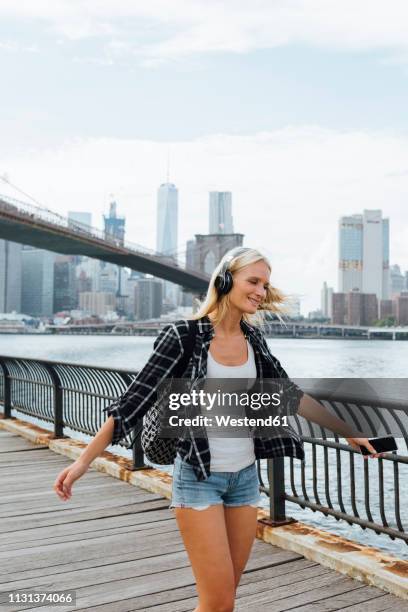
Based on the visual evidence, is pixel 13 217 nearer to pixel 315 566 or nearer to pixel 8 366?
pixel 8 366

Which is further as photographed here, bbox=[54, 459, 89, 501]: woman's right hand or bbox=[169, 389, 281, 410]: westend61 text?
bbox=[169, 389, 281, 410]: westend61 text

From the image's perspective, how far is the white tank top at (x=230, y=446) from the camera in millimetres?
2320

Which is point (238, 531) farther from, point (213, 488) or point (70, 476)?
point (70, 476)

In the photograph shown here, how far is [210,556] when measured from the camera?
222 centimetres

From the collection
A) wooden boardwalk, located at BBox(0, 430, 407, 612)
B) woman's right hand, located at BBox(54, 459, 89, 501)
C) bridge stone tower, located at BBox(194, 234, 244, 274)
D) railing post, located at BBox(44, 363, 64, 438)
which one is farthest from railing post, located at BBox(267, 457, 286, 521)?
bridge stone tower, located at BBox(194, 234, 244, 274)

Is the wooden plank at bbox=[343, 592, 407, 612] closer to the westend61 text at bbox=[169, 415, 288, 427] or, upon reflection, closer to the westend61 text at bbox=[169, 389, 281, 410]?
the westend61 text at bbox=[169, 415, 288, 427]

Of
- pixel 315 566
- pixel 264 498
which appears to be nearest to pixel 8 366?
pixel 264 498

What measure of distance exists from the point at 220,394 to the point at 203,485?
303mm

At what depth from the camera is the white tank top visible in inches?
91.4

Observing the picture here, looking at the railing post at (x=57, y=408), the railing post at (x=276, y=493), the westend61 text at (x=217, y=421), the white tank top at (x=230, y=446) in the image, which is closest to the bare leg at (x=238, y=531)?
the white tank top at (x=230, y=446)

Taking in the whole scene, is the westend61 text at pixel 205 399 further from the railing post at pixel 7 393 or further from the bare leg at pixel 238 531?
the railing post at pixel 7 393

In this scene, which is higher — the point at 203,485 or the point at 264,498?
Answer: the point at 203,485

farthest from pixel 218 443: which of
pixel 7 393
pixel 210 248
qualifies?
pixel 210 248

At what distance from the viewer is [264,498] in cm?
1033
